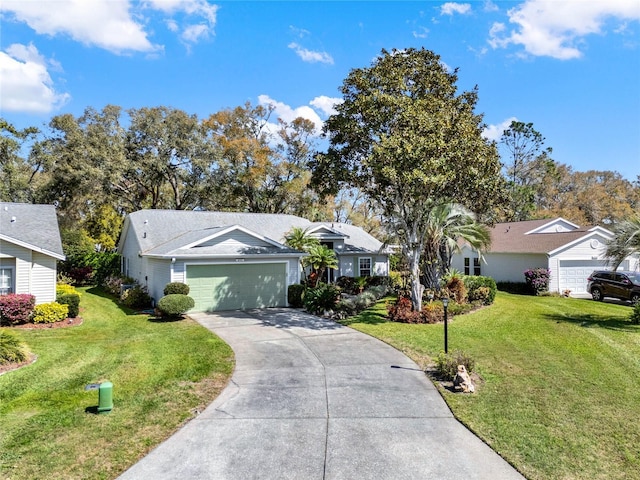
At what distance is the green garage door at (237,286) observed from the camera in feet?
60.9

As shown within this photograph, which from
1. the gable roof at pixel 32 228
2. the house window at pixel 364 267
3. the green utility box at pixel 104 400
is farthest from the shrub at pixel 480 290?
the gable roof at pixel 32 228

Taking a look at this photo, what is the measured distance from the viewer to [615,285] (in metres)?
22.0

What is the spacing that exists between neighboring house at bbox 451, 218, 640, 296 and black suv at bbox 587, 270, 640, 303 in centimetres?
160

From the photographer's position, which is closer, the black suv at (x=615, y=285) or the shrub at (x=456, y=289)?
the shrub at (x=456, y=289)

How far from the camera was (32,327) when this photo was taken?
15008 millimetres

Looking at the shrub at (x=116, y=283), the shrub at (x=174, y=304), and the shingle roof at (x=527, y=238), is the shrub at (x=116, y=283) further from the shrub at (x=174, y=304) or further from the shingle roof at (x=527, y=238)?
the shingle roof at (x=527, y=238)

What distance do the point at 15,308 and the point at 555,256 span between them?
27.8 meters

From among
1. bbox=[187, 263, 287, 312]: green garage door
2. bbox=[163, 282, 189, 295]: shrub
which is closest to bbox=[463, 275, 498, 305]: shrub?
bbox=[187, 263, 287, 312]: green garage door

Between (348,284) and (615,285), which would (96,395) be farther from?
(615,285)

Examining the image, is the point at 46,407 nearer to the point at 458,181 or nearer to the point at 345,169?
the point at 345,169

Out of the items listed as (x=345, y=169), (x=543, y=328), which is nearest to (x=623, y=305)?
(x=543, y=328)

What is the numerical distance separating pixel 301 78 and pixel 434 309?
1122 centimetres

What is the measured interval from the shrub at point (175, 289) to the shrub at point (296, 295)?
508 cm

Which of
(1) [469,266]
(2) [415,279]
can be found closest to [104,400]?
(2) [415,279]
